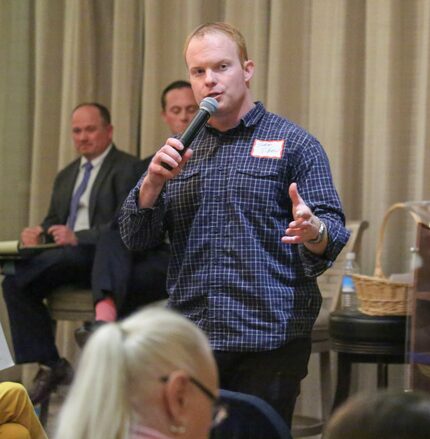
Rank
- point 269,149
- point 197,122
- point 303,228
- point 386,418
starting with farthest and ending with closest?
point 269,149 → point 197,122 → point 303,228 → point 386,418

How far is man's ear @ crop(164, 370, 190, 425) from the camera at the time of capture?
108 centimetres

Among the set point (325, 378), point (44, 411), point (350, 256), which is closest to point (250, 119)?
point (350, 256)

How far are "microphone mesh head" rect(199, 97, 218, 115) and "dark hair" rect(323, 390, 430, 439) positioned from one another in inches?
48.5

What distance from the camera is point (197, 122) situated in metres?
2.10

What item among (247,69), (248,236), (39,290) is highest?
(247,69)

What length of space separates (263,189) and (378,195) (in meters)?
2.11

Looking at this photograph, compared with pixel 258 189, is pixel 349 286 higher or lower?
lower

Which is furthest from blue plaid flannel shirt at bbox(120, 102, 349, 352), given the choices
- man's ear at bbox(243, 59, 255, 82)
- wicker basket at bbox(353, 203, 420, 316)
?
wicker basket at bbox(353, 203, 420, 316)

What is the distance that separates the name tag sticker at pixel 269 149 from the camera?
2189 millimetres

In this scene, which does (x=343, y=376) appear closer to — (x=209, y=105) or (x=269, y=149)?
(x=269, y=149)

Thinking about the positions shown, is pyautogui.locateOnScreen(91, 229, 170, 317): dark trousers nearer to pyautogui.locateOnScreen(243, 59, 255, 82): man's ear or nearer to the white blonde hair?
pyautogui.locateOnScreen(243, 59, 255, 82): man's ear

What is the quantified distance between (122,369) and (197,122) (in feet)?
3.61

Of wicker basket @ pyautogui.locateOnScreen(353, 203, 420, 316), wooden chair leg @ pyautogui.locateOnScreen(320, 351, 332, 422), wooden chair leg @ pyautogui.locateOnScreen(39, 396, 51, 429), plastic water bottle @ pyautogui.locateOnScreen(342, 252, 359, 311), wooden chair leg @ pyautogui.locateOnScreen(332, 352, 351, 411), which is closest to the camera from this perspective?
wicker basket @ pyautogui.locateOnScreen(353, 203, 420, 316)

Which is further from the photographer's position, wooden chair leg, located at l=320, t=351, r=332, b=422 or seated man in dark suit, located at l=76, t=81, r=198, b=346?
wooden chair leg, located at l=320, t=351, r=332, b=422
